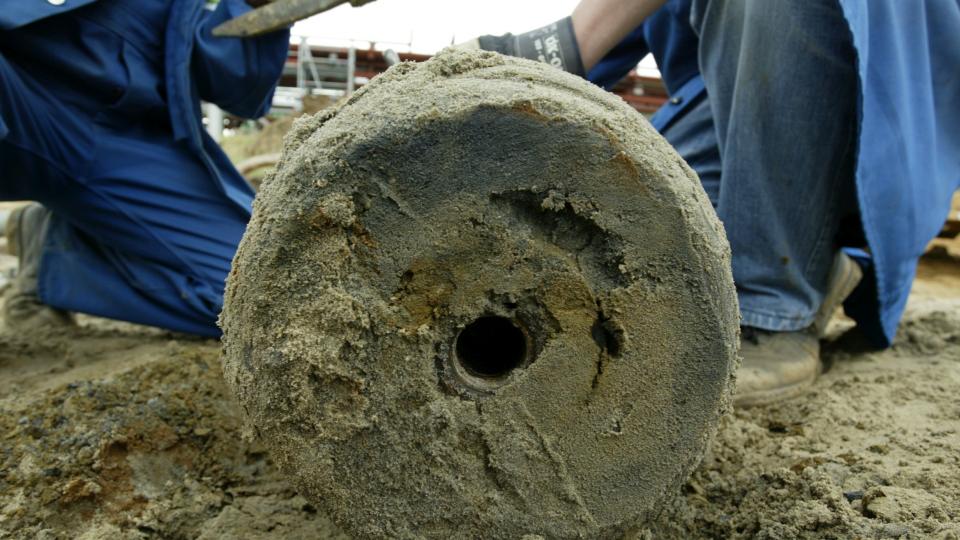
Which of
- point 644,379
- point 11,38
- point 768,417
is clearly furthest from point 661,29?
point 11,38

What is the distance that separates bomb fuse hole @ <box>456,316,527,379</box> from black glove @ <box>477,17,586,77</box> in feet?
2.65

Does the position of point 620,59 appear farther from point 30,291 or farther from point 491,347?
point 30,291

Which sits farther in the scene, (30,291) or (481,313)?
(30,291)

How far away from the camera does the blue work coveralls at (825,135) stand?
173 centimetres

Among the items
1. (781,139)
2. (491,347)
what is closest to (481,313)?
(491,347)

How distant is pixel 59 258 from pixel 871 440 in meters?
2.50

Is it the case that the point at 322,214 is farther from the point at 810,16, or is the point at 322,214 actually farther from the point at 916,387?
the point at 916,387

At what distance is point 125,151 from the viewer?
234cm

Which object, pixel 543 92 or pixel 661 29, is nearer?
pixel 543 92

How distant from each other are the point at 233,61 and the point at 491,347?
1635mm

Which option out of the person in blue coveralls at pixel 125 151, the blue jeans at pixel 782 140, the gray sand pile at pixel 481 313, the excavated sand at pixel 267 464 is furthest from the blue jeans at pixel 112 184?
the blue jeans at pixel 782 140

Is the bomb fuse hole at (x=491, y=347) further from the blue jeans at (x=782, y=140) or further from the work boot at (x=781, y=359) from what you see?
the blue jeans at (x=782, y=140)

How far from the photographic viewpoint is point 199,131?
7.88 ft

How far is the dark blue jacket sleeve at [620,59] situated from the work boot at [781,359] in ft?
2.86
